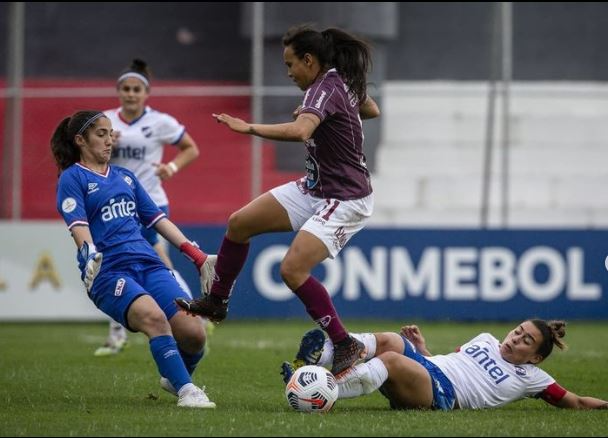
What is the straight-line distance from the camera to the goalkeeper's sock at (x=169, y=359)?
7.86 m

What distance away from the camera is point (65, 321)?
16.8m

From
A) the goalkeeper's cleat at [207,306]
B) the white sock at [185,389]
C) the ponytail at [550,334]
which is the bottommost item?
the white sock at [185,389]

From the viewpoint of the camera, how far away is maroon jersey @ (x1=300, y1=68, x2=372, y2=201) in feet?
26.4

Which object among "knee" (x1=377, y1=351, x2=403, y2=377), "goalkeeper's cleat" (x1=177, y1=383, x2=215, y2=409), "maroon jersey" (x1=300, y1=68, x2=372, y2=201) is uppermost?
"maroon jersey" (x1=300, y1=68, x2=372, y2=201)

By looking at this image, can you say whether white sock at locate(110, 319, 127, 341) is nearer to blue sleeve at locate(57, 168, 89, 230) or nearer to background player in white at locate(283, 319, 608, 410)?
blue sleeve at locate(57, 168, 89, 230)

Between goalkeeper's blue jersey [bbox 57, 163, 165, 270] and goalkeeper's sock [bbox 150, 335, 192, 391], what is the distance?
0.61 m

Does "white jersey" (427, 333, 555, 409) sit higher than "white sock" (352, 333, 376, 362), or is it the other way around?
"white sock" (352, 333, 376, 362)

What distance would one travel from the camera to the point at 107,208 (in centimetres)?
823

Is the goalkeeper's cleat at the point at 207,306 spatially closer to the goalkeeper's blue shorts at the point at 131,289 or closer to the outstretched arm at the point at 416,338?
the goalkeeper's blue shorts at the point at 131,289

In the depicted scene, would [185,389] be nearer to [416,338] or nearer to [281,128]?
[416,338]

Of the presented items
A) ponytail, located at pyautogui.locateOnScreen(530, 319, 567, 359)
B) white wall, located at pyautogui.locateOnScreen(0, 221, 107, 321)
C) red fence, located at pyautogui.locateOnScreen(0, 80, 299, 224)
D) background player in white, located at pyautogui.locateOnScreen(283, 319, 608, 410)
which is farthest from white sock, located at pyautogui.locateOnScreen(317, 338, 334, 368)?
red fence, located at pyautogui.locateOnScreen(0, 80, 299, 224)

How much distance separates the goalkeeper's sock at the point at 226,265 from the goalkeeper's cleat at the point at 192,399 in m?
0.71

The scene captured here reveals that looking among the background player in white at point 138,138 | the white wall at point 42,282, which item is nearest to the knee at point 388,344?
the background player in white at point 138,138

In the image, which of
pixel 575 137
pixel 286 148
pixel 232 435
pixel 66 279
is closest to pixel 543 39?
pixel 575 137
